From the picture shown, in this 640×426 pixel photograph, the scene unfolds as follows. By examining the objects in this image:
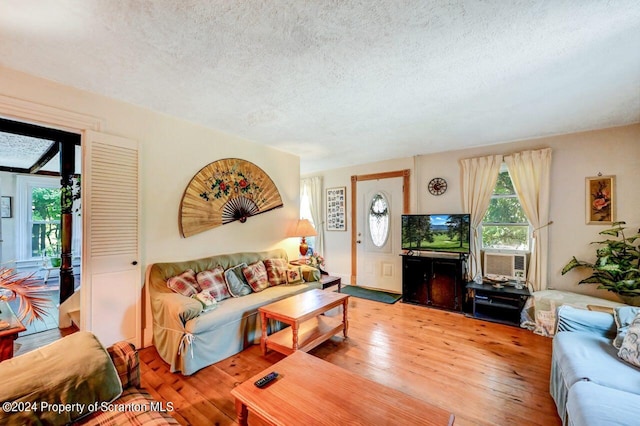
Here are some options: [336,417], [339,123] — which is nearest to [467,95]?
[339,123]

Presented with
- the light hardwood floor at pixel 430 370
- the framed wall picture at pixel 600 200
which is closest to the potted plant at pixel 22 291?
the light hardwood floor at pixel 430 370

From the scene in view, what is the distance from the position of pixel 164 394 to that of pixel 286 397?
3.94ft

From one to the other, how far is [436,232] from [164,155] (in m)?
3.71

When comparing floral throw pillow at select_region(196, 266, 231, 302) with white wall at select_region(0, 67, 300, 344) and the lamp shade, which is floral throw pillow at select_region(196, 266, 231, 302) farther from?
the lamp shade

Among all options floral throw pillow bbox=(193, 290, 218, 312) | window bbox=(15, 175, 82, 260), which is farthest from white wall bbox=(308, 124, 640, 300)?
window bbox=(15, 175, 82, 260)

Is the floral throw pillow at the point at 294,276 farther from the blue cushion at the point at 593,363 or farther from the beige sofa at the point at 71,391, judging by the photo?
the blue cushion at the point at 593,363

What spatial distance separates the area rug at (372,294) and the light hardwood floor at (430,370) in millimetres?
872

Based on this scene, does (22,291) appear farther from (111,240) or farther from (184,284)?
(184,284)

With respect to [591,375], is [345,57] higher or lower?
higher

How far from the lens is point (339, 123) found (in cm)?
301

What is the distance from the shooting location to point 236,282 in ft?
9.85

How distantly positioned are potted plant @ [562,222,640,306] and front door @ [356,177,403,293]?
2.26 metres

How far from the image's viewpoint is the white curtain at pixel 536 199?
3371 millimetres

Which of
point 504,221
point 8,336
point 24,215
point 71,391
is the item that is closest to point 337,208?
point 504,221
